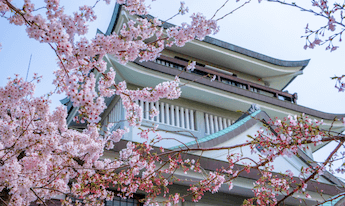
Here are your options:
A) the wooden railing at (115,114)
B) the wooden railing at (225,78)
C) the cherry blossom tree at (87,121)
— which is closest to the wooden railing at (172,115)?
the wooden railing at (115,114)

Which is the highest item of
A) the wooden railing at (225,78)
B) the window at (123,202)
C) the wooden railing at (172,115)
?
the wooden railing at (225,78)

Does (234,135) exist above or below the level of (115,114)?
below

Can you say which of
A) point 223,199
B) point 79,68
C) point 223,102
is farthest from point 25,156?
point 223,102

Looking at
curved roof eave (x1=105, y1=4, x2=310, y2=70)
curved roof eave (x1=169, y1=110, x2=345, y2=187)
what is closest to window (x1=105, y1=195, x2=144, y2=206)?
curved roof eave (x1=169, y1=110, x2=345, y2=187)

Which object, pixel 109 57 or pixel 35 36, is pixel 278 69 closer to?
pixel 109 57

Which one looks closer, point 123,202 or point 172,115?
point 123,202

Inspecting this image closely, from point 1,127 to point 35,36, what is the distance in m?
2.48

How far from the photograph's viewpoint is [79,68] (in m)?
4.00

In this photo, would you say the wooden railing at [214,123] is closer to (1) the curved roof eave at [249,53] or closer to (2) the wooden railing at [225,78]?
(2) the wooden railing at [225,78]

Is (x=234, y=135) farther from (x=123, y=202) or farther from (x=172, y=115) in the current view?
(x=123, y=202)

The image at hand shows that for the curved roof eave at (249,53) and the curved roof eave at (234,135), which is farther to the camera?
the curved roof eave at (249,53)

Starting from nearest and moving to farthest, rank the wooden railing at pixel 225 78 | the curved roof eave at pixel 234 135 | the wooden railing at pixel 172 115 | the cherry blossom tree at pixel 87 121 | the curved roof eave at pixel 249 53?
the cherry blossom tree at pixel 87 121 → the curved roof eave at pixel 234 135 → the wooden railing at pixel 172 115 → the wooden railing at pixel 225 78 → the curved roof eave at pixel 249 53

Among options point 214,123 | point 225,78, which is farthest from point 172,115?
point 225,78

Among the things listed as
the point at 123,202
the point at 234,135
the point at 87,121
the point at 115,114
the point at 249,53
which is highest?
the point at 249,53
